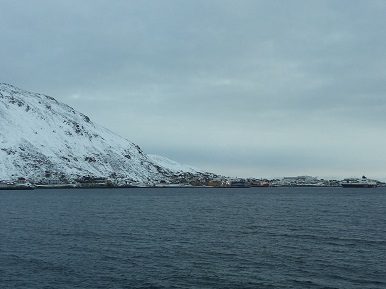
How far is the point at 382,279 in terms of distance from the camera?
4244 cm

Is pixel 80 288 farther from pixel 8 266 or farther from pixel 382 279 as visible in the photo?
pixel 382 279

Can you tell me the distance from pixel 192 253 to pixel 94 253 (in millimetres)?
13819

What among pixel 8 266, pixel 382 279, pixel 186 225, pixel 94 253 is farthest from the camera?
pixel 186 225

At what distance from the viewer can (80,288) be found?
39625 millimetres

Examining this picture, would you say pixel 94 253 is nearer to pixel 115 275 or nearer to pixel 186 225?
pixel 115 275

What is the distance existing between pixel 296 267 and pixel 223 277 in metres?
10.2

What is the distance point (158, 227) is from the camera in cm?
8475

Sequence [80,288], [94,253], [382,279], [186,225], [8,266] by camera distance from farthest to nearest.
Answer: [186,225] < [94,253] < [8,266] < [382,279] < [80,288]

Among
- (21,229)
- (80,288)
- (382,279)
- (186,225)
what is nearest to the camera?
(80,288)

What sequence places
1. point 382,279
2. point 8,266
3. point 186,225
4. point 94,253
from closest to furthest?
point 382,279 < point 8,266 < point 94,253 < point 186,225

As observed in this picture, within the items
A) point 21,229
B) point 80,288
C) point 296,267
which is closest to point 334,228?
point 296,267

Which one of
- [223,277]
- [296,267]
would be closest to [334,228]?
[296,267]

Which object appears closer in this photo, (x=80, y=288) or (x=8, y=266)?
(x=80, y=288)

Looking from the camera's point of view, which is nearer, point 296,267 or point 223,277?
point 223,277
